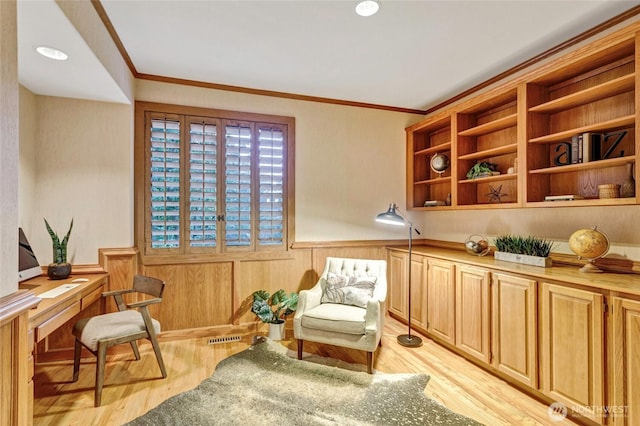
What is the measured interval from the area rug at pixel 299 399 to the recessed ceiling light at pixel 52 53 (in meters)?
2.42

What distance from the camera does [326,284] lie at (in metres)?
3.14

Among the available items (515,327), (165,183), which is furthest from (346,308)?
(165,183)

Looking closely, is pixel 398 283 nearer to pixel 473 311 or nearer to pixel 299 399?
pixel 473 311

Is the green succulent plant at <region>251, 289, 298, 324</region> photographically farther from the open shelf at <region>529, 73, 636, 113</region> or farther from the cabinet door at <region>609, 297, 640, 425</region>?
the open shelf at <region>529, 73, 636, 113</region>

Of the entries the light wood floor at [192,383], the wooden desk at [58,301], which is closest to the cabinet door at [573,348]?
the light wood floor at [192,383]

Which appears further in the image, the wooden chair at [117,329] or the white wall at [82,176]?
the white wall at [82,176]

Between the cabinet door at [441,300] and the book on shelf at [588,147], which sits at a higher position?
the book on shelf at [588,147]

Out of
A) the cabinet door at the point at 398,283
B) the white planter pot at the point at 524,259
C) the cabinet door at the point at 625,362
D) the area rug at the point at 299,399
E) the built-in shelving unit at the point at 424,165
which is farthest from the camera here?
the built-in shelving unit at the point at 424,165

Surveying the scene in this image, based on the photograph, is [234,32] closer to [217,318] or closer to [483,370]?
[217,318]

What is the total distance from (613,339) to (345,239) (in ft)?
8.24

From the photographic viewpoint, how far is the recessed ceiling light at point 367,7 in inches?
79.4

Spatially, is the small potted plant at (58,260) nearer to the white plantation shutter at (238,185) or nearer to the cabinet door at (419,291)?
the white plantation shutter at (238,185)

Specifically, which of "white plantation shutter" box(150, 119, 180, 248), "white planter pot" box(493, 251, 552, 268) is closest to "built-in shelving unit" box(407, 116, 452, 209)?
"white planter pot" box(493, 251, 552, 268)

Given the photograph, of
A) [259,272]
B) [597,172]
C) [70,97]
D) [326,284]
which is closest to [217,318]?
[259,272]
